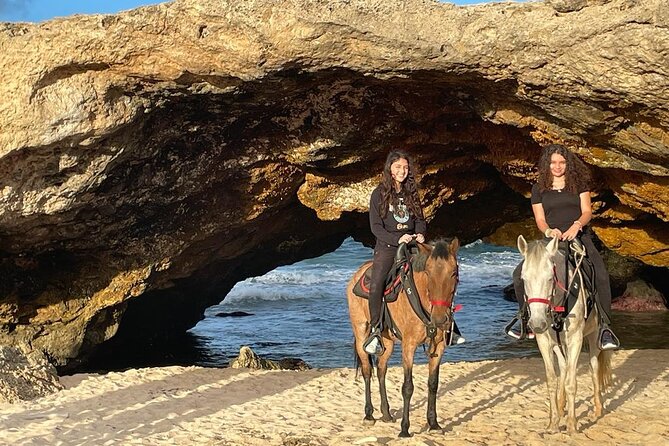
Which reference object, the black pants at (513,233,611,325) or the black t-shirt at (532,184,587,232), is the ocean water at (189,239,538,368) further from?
the black t-shirt at (532,184,587,232)

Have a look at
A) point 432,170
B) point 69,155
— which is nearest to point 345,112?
point 432,170

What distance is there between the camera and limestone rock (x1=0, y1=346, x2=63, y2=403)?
10.6 m

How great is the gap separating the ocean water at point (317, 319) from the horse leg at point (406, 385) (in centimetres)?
713

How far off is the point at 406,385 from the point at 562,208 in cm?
280

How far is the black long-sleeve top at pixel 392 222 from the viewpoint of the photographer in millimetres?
8555

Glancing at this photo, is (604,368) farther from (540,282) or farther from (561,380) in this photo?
(540,282)

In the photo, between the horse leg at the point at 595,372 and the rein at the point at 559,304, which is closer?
the rein at the point at 559,304

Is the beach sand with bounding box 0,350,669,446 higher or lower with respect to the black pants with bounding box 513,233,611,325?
lower

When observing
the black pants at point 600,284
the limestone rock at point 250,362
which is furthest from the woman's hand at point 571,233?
the limestone rock at point 250,362

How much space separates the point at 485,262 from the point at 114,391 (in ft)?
113

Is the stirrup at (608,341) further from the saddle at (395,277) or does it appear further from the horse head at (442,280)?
the saddle at (395,277)

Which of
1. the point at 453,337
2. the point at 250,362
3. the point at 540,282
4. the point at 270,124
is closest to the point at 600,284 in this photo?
the point at 540,282

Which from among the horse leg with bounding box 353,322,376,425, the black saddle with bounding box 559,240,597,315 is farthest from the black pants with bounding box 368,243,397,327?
the black saddle with bounding box 559,240,597,315

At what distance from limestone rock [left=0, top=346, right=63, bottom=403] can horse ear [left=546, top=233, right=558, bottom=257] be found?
7.48m
